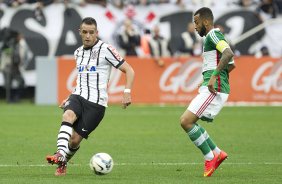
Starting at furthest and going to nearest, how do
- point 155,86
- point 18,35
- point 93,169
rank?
point 18,35 → point 155,86 → point 93,169

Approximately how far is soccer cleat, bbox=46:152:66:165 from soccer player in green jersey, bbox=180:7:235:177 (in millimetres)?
1672

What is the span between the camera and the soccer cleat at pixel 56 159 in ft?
36.1

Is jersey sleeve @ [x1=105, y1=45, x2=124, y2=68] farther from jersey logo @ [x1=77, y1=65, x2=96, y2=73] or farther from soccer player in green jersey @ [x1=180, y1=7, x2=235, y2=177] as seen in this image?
soccer player in green jersey @ [x1=180, y1=7, x2=235, y2=177]

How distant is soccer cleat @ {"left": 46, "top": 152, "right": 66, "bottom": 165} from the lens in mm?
11008

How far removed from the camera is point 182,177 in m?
11.6

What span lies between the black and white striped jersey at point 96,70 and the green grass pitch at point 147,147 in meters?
1.06

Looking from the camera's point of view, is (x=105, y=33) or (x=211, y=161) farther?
(x=105, y=33)

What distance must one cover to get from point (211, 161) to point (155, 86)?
15.4 meters

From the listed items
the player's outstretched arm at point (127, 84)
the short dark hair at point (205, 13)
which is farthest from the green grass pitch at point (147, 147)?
the short dark hair at point (205, 13)

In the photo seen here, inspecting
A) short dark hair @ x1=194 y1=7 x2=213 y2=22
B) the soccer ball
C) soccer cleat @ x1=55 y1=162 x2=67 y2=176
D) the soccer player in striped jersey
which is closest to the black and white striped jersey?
the soccer player in striped jersey

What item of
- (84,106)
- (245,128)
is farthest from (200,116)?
(245,128)

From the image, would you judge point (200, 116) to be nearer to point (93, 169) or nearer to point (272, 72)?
point (93, 169)

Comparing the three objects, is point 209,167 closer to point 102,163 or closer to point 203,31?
point 102,163

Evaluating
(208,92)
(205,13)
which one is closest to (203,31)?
(205,13)
